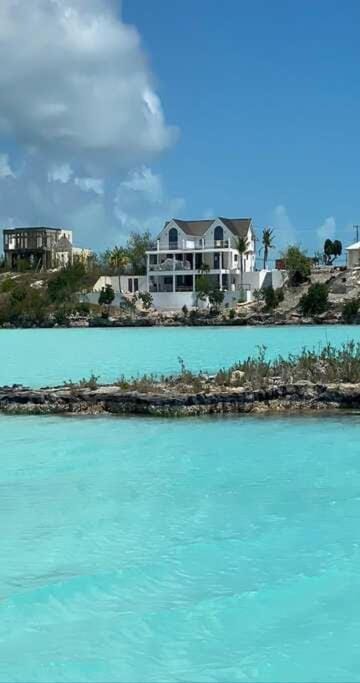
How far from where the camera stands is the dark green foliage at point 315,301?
8375 cm

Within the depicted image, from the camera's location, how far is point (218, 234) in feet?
326

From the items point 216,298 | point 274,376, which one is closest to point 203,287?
point 216,298

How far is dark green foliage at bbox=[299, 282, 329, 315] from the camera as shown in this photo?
83750mm

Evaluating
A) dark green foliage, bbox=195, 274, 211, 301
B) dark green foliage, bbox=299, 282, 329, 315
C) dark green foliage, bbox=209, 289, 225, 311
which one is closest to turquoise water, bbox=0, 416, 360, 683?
dark green foliage, bbox=299, 282, 329, 315

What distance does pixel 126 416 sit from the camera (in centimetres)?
2053

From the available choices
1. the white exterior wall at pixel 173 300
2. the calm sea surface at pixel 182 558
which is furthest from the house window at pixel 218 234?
the calm sea surface at pixel 182 558

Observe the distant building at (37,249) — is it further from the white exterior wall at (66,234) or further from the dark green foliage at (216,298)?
the dark green foliage at (216,298)

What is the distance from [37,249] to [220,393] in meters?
105

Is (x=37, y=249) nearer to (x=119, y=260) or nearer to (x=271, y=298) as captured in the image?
(x=119, y=260)

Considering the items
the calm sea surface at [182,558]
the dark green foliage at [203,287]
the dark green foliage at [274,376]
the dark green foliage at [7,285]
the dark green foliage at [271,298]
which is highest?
the dark green foliage at [7,285]

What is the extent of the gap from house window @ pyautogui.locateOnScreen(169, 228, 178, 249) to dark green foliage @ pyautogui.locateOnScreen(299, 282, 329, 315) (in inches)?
804

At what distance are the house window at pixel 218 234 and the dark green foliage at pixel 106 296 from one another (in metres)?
13.1

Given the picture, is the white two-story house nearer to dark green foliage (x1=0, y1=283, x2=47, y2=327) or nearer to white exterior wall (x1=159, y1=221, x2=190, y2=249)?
white exterior wall (x1=159, y1=221, x2=190, y2=249)

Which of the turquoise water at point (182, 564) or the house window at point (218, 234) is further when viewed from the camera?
the house window at point (218, 234)
